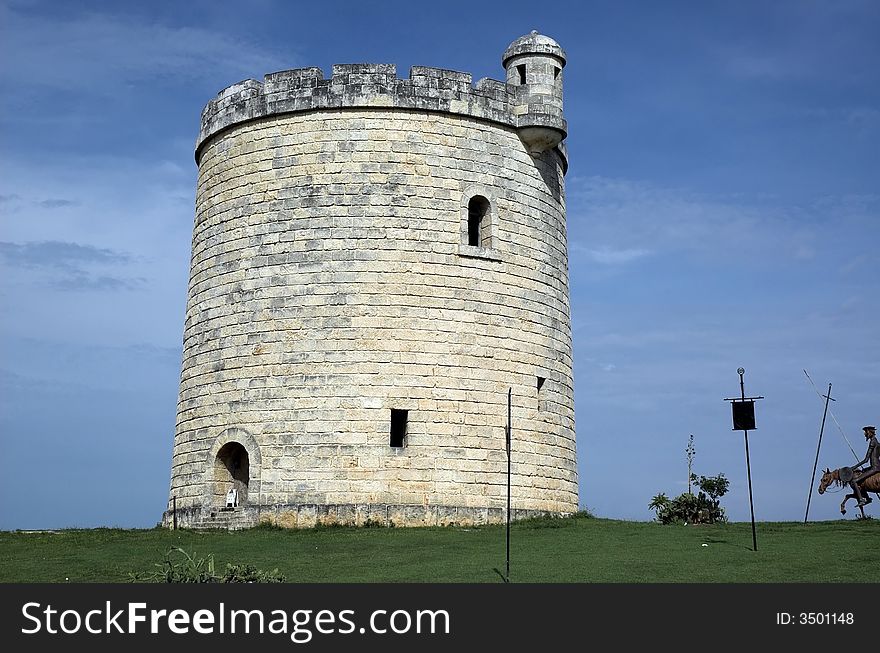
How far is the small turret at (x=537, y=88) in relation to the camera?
80.7 ft

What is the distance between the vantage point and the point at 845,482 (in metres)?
22.5

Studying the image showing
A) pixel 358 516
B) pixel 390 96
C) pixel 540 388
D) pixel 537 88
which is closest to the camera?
pixel 358 516

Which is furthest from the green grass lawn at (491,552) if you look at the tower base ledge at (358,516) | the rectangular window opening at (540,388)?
the rectangular window opening at (540,388)

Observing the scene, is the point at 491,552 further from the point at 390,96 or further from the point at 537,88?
the point at 537,88

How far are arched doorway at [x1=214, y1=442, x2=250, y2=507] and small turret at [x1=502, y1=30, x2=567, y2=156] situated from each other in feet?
31.2

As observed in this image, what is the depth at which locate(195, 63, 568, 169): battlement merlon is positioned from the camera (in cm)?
2372

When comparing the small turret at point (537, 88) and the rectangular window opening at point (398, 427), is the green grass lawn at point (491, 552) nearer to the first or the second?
the rectangular window opening at point (398, 427)

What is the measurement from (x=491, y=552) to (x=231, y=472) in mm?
7946

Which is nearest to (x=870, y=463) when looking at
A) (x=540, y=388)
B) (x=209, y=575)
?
(x=540, y=388)

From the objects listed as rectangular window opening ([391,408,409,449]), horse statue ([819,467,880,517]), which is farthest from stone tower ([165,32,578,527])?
horse statue ([819,467,880,517])
